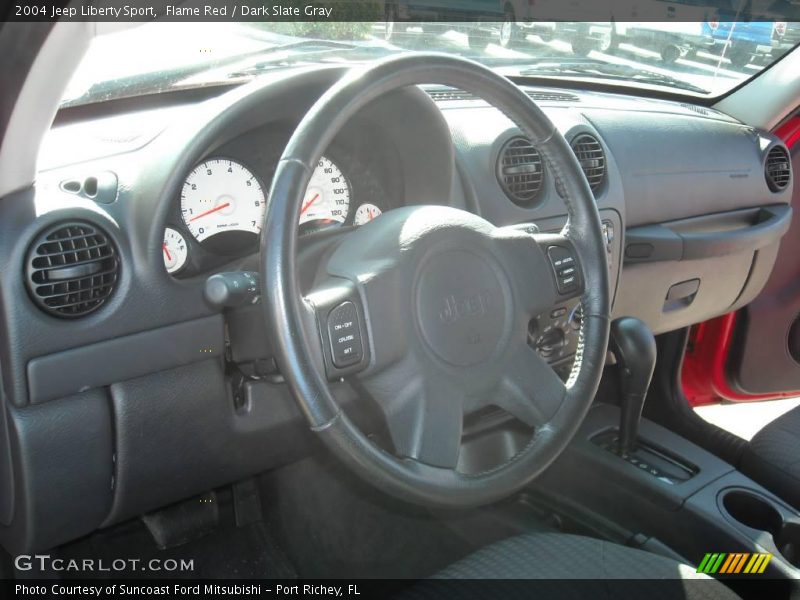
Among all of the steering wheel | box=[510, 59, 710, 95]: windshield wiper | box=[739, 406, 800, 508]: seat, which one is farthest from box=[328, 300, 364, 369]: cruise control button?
box=[510, 59, 710, 95]: windshield wiper

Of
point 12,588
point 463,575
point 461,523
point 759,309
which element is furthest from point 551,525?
point 759,309

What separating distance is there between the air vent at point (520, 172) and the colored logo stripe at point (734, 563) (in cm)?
88

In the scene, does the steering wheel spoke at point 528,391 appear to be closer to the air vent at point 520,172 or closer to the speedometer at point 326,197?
the speedometer at point 326,197

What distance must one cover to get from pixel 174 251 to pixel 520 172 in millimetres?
885

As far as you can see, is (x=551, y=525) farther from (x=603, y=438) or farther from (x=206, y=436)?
(x=206, y=436)

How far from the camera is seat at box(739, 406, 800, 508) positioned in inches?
80.2

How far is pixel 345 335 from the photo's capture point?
1251 mm

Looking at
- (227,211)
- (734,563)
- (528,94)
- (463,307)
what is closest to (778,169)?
(528,94)

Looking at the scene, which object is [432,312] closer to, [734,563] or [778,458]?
[734,563]

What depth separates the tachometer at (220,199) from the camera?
153 cm

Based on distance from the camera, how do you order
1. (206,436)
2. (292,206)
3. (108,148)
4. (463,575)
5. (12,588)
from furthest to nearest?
(12,588)
(206,436)
(108,148)
(463,575)
(292,206)

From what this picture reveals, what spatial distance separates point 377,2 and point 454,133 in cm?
34

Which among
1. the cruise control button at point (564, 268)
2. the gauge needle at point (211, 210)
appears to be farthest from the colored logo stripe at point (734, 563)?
the gauge needle at point (211, 210)

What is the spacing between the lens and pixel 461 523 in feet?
6.94
